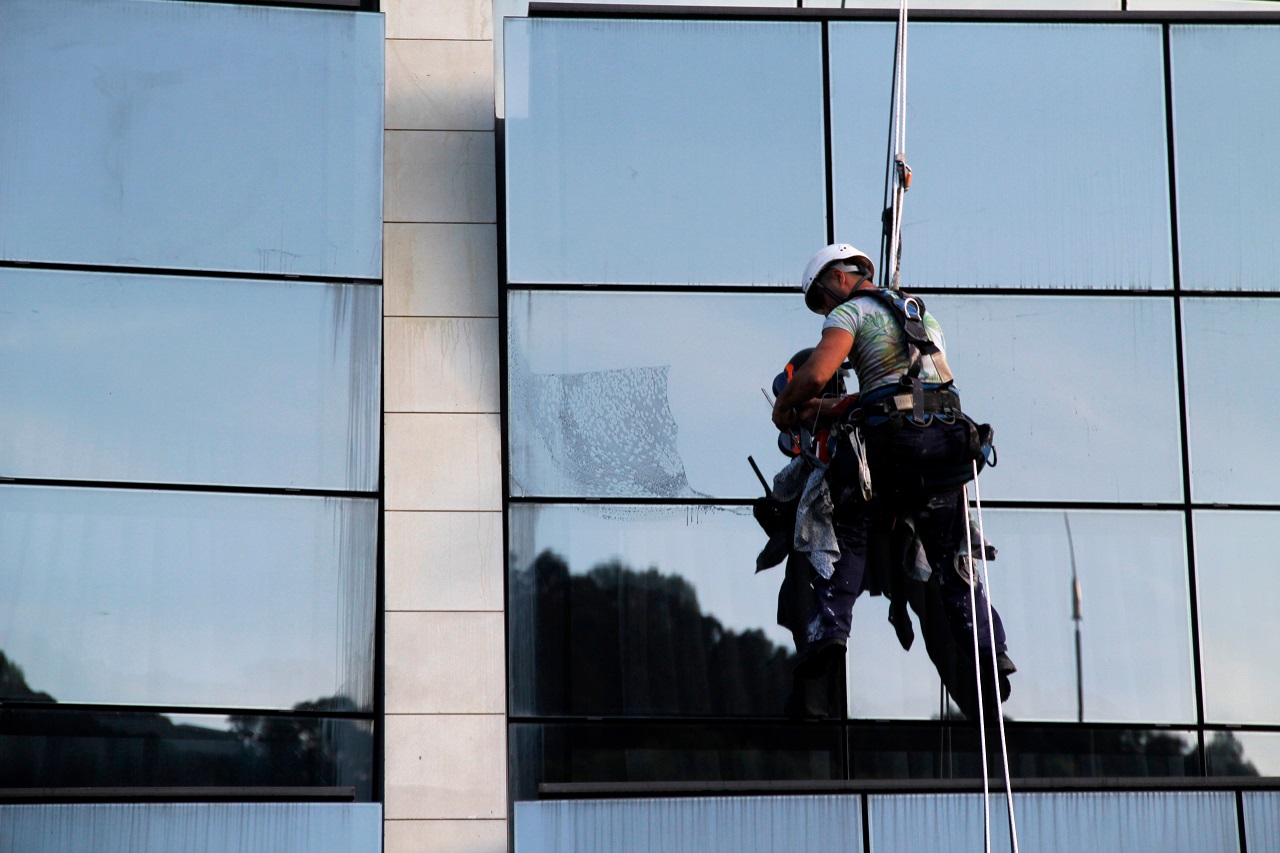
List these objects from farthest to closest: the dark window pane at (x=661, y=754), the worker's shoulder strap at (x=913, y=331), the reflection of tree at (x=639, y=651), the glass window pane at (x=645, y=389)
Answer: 1. the glass window pane at (x=645, y=389)
2. the reflection of tree at (x=639, y=651)
3. the dark window pane at (x=661, y=754)
4. the worker's shoulder strap at (x=913, y=331)

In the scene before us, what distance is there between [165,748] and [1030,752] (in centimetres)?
512

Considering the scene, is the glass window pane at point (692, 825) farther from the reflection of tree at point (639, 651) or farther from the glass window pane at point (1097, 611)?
the glass window pane at point (1097, 611)

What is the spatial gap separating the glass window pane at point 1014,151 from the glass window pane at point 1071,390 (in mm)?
220

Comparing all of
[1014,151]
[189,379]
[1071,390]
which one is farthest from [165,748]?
[1014,151]

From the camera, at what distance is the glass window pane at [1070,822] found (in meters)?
10.7

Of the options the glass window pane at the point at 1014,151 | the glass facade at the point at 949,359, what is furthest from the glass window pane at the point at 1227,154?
the glass window pane at the point at 1014,151

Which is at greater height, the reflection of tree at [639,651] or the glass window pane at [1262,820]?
Result: the reflection of tree at [639,651]

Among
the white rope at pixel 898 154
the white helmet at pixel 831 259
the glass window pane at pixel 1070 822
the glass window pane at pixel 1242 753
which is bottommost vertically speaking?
the glass window pane at pixel 1070 822

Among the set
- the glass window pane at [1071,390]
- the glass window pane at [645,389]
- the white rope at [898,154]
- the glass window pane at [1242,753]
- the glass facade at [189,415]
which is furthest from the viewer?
the glass window pane at [1071,390]

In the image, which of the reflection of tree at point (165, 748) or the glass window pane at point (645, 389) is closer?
the reflection of tree at point (165, 748)

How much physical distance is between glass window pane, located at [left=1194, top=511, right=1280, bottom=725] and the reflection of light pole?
0.77 m

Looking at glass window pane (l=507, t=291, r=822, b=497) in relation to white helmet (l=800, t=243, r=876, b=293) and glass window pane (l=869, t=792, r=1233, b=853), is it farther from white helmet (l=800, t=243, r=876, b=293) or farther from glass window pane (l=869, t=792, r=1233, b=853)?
white helmet (l=800, t=243, r=876, b=293)

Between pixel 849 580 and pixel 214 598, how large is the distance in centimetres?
396

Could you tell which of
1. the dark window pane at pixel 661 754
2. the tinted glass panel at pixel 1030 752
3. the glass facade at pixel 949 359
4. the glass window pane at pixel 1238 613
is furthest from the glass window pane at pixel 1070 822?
the glass window pane at pixel 1238 613
